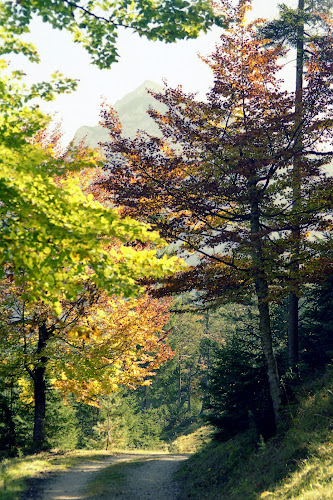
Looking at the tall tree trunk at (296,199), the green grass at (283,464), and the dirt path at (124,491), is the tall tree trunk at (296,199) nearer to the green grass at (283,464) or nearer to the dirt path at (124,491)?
the green grass at (283,464)

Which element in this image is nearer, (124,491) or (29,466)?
(124,491)

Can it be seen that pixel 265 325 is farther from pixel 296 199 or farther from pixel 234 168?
pixel 234 168

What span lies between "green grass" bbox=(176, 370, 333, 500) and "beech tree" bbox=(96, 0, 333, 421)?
42.1 inches

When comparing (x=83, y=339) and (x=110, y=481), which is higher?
(x=83, y=339)

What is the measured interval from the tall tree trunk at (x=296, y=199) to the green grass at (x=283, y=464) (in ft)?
7.88

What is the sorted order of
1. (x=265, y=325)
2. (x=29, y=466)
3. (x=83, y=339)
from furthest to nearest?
(x=29, y=466) → (x=83, y=339) → (x=265, y=325)

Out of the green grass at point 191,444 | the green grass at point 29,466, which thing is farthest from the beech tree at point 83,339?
the green grass at point 191,444

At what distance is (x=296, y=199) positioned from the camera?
8.16 metres

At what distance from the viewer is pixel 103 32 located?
5.19m

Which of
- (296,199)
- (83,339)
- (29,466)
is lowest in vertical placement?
(29,466)

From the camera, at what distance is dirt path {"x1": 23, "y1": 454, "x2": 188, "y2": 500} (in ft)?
27.4

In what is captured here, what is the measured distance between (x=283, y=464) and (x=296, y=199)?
5.42 m

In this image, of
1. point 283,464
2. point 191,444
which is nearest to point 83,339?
point 283,464

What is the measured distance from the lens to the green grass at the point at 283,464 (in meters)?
5.38
